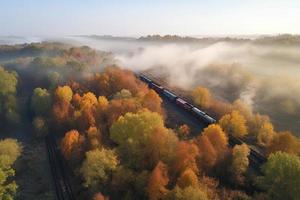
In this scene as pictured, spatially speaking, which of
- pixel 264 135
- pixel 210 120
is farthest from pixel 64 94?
pixel 264 135

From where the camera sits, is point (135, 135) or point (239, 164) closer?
point (239, 164)

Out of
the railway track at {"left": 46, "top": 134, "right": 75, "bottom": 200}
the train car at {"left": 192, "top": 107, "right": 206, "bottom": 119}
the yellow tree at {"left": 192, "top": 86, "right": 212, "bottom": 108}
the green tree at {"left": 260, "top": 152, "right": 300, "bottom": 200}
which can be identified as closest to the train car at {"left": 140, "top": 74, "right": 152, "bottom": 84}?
the yellow tree at {"left": 192, "top": 86, "right": 212, "bottom": 108}

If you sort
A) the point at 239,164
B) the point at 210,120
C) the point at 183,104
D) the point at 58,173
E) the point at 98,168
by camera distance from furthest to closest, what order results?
the point at 183,104
the point at 210,120
the point at 58,173
the point at 239,164
the point at 98,168

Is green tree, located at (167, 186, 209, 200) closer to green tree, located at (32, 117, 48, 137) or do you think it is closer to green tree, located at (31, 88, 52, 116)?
green tree, located at (32, 117, 48, 137)

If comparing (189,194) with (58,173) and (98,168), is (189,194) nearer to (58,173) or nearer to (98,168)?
(98,168)

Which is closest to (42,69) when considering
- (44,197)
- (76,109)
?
(76,109)

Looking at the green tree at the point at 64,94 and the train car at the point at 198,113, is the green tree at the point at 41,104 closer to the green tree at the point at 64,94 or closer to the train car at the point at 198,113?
the green tree at the point at 64,94

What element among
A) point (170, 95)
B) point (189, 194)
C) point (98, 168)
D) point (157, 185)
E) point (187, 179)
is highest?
point (189, 194)

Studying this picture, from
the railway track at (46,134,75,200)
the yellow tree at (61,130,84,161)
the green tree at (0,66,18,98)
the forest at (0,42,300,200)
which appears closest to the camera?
the forest at (0,42,300,200)
